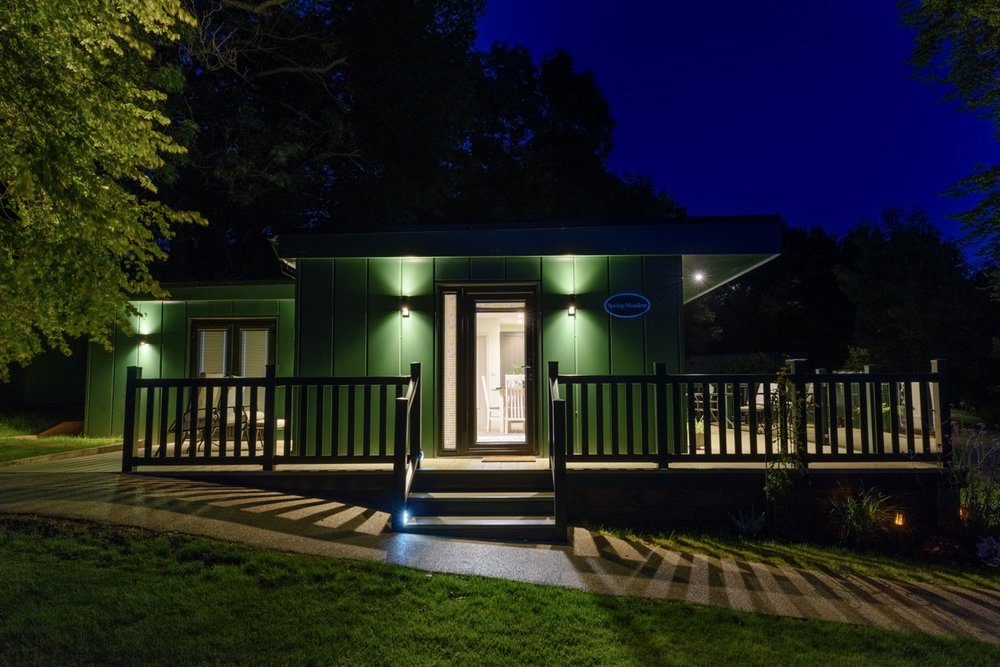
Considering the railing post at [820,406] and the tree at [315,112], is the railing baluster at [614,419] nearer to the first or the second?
the railing post at [820,406]

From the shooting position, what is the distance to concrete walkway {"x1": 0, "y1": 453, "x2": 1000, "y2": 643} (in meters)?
3.38

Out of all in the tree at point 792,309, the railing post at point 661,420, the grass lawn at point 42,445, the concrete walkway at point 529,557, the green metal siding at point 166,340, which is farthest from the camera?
the tree at point 792,309

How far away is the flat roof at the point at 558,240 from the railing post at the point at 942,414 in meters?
1.94

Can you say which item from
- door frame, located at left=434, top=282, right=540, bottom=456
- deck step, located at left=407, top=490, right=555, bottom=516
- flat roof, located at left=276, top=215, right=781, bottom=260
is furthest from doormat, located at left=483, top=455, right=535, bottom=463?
flat roof, located at left=276, top=215, right=781, bottom=260

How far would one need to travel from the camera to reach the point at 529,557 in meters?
4.09

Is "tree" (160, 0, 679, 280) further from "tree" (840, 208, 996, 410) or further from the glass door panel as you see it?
"tree" (840, 208, 996, 410)

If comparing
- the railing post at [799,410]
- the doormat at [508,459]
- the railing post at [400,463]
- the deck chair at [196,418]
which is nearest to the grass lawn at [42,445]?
the deck chair at [196,418]

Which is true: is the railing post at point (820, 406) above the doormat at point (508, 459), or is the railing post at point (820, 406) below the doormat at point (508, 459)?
above

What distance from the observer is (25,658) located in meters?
2.60

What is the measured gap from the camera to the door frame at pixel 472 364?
6.37m

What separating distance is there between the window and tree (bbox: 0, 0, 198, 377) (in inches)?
138

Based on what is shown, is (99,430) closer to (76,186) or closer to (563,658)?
(76,186)

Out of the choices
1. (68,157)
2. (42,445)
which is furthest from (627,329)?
(42,445)

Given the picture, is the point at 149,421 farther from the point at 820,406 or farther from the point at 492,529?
Answer: the point at 820,406
